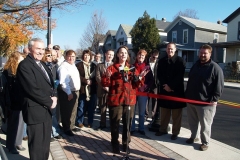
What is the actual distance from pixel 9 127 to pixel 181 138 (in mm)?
3682

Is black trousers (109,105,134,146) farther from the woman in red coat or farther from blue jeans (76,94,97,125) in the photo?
blue jeans (76,94,97,125)

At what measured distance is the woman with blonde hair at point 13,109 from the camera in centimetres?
399

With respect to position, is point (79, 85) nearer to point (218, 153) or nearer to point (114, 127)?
point (114, 127)

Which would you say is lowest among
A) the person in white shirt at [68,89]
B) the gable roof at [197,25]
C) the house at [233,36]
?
the person in white shirt at [68,89]

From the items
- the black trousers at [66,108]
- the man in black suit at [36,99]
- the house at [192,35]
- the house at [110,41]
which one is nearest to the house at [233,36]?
the house at [192,35]

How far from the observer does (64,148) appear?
4395 mm

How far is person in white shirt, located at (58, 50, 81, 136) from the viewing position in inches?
190

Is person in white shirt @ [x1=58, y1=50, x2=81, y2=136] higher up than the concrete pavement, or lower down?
higher up

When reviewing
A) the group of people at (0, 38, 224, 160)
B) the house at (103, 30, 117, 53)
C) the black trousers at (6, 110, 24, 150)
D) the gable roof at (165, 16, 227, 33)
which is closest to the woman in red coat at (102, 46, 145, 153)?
the group of people at (0, 38, 224, 160)

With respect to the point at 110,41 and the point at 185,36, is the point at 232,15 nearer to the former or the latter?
the point at 185,36

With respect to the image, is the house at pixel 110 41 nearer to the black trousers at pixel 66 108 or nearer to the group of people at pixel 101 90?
the group of people at pixel 101 90

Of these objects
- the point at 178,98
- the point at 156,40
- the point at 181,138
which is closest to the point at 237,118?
the point at 181,138

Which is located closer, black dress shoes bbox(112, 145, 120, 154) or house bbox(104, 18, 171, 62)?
black dress shoes bbox(112, 145, 120, 154)

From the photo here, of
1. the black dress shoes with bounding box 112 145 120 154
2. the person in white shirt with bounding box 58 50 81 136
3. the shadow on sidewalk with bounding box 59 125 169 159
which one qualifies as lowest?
the shadow on sidewalk with bounding box 59 125 169 159
